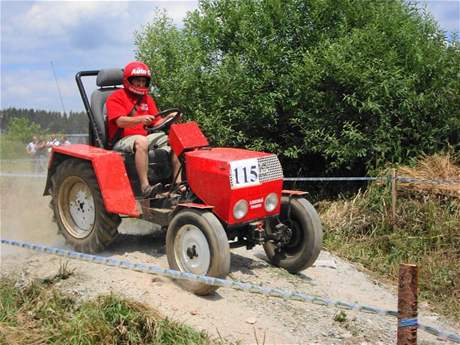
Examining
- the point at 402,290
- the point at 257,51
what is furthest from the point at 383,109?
the point at 402,290

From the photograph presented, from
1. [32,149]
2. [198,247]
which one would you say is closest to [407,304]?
[198,247]

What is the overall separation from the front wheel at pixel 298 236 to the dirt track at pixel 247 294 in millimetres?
150

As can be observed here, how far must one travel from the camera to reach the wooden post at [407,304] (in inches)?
112

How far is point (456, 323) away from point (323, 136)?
3.65 m

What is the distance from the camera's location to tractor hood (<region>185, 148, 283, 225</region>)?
16.7ft

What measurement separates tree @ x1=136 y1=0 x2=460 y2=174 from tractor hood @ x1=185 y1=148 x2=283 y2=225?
10.0ft

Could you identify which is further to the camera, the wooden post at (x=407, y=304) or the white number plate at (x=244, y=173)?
the white number plate at (x=244, y=173)

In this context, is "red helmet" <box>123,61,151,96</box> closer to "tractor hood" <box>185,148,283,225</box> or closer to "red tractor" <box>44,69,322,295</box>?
"red tractor" <box>44,69,322,295</box>

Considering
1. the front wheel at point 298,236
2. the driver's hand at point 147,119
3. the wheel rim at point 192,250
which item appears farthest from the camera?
the driver's hand at point 147,119

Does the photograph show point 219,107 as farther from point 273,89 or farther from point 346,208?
point 346,208

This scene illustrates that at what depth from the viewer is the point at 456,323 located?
18.5 feet

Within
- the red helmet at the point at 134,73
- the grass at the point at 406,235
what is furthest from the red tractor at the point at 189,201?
the grass at the point at 406,235

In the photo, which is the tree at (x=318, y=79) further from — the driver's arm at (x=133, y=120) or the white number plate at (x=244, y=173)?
the white number plate at (x=244, y=173)

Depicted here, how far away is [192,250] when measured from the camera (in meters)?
5.05
